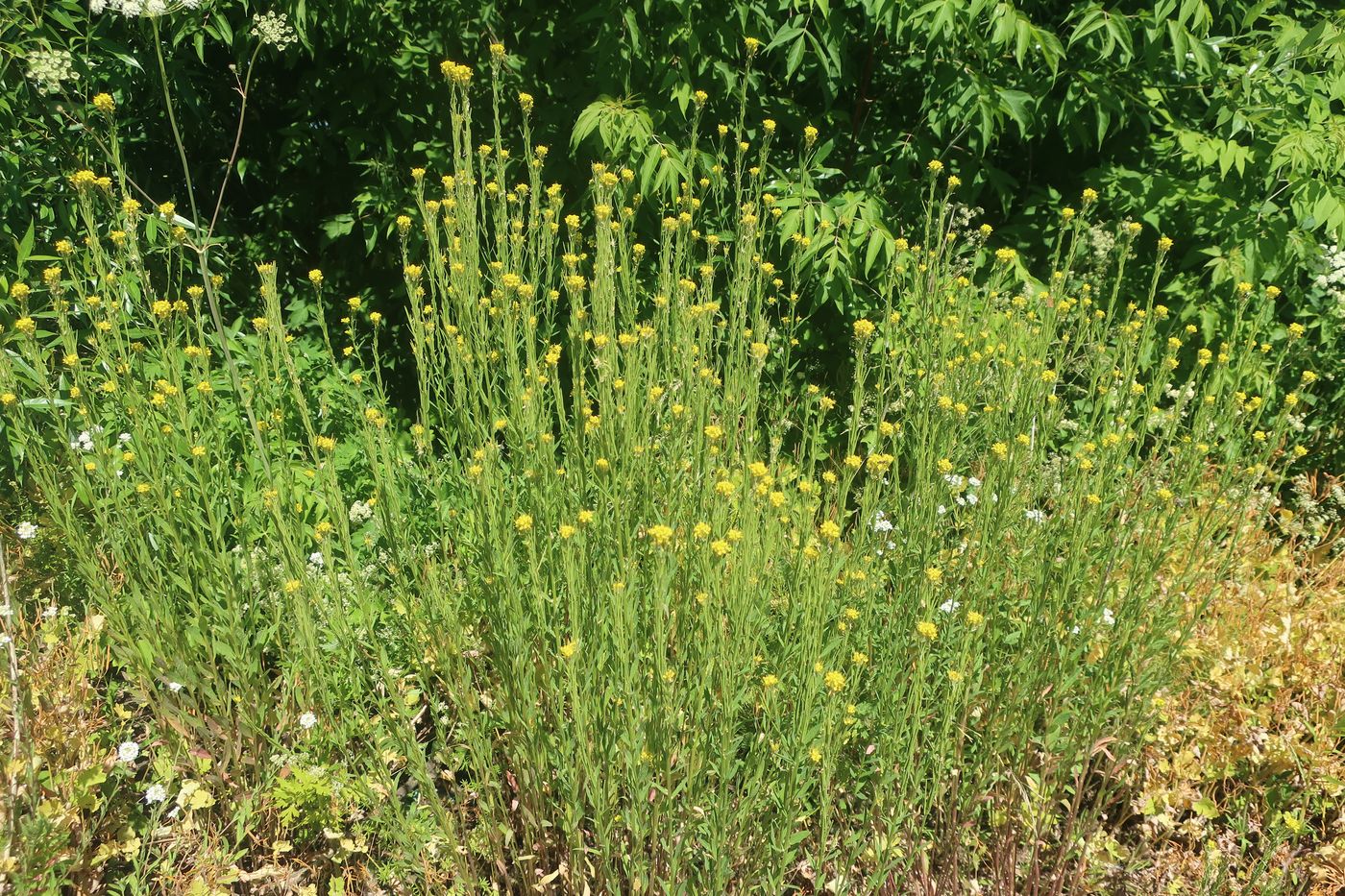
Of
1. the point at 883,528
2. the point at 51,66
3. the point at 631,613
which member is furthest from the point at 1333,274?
the point at 51,66

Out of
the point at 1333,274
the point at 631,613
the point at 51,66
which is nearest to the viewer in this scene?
the point at 631,613

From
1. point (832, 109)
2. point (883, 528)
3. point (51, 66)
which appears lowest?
point (883, 528)

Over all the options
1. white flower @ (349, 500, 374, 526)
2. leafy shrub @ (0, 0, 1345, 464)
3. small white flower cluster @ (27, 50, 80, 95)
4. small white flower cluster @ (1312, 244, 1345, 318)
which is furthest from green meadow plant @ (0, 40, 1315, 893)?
small white flower cluster @ (1312, 244, 1345, 318)

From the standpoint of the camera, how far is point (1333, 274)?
3465 millimetres

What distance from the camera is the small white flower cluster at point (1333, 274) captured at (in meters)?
3.43

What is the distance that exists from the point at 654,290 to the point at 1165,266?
6.44 feet

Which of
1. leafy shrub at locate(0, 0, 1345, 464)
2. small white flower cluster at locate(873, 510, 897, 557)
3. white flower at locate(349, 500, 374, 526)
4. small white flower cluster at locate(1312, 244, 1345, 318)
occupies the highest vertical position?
leafy shrub at locate(0, 0, 1345, 464)

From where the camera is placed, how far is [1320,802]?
239cm

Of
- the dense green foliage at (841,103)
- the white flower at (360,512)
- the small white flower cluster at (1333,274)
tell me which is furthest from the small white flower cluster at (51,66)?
the small white flower cluster at (1333,274)

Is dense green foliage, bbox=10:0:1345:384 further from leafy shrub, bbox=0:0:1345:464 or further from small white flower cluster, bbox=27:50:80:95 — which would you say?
small white flower cluster, bbox=27:50:80:95

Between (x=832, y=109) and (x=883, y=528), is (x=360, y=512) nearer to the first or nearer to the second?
(x=883, y=528)

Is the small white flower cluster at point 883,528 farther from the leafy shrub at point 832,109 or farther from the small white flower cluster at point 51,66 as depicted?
the small white flower cluster at point 51,66

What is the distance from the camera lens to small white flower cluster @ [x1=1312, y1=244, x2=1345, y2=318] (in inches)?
135

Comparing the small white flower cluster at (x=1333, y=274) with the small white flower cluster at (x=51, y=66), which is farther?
the small white flower cluster at (x=1333, y=274)
